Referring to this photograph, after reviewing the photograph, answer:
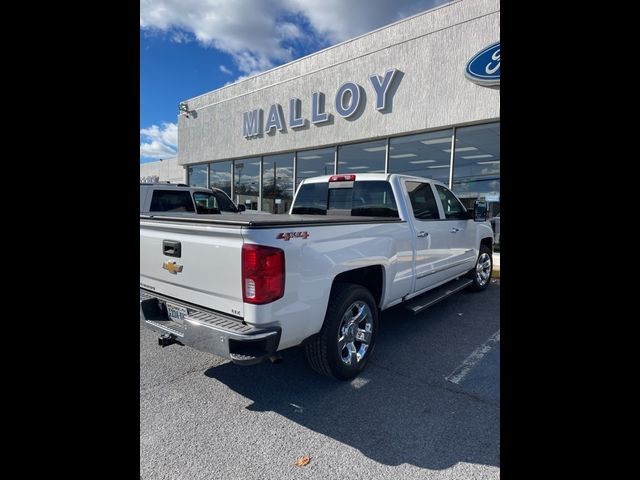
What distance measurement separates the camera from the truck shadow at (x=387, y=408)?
2555 millimetres

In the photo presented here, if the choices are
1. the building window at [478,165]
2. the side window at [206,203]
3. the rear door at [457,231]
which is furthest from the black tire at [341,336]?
the building window at [478,165]

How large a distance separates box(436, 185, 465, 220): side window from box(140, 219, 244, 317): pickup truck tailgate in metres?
3.59

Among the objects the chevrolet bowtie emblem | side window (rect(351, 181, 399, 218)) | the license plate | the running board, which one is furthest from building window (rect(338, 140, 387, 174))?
the license plate

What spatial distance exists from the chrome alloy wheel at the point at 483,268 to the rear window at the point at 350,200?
10.5ft

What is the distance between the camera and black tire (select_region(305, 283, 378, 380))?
127 inches

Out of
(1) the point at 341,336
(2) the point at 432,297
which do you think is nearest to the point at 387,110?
(2) the point at 432,297

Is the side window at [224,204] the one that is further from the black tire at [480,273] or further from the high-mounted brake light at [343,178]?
the black tire at [480,273]

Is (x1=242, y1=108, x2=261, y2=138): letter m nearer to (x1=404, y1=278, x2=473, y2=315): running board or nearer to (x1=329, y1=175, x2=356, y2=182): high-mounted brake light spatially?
(x1=329, y1=175, x2=356, y2=182): high-mounted brake light

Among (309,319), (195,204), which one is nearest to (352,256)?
(309,319)

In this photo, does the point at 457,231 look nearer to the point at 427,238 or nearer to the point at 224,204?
the point at 427,238

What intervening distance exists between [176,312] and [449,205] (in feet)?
13.9
